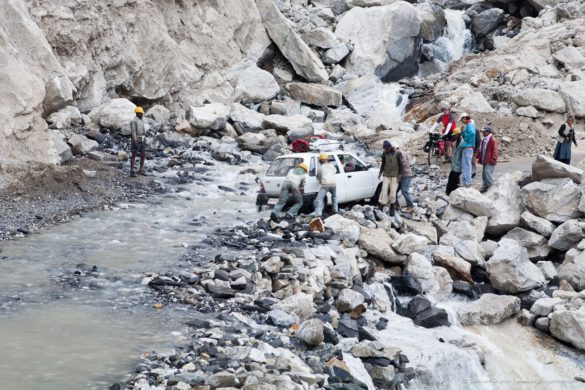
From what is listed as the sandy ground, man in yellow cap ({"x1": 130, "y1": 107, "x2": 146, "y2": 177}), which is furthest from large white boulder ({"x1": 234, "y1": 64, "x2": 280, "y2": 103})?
the sandy ground

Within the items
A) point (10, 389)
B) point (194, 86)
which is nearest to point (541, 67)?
point (194, 86)

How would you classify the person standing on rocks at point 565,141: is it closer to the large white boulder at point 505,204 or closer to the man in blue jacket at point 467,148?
the large white boulder at point 505,204

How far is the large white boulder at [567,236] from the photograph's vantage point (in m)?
15.2

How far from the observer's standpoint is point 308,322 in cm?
929

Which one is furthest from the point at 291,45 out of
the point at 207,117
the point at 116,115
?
the point at 116,115

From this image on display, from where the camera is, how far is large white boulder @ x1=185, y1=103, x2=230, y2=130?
1048 inches

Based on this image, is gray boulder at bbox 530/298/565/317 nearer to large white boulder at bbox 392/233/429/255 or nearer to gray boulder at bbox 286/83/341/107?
large white boulder at bbox 392/233/429/255

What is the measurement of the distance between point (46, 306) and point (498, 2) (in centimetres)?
4081

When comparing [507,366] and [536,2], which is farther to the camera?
[536,2]

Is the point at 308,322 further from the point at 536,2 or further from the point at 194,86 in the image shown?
the point at 536,2

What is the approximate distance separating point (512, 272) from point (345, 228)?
346 cm

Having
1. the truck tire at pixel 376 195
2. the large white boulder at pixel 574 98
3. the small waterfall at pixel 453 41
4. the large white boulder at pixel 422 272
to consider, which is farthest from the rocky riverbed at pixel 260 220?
the small waterfall at pixel 453 41

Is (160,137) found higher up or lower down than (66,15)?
lower down

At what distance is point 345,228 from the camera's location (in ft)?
45.4
